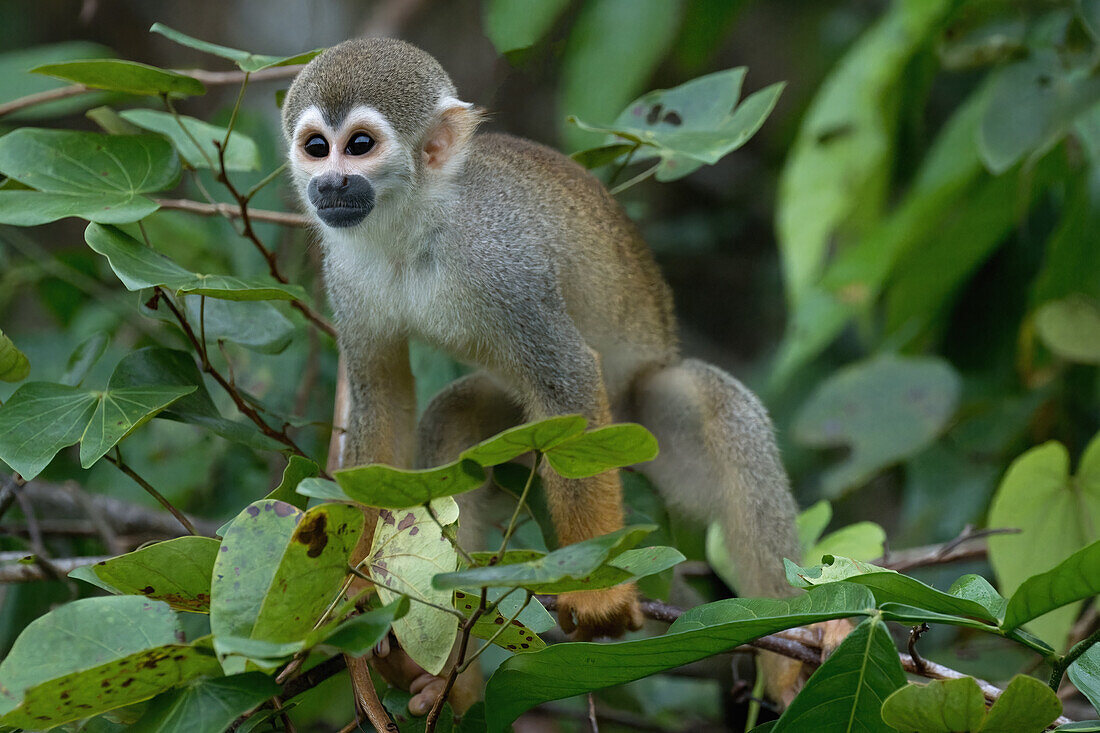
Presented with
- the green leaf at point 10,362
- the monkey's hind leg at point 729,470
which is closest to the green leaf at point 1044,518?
the monkey's hind leg at point 729,470

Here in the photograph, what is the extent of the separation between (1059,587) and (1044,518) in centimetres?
115

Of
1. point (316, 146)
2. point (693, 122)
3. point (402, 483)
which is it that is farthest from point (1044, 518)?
point (316, 146)

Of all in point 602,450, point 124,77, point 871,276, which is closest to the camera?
point 602,450

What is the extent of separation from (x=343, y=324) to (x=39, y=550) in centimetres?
82

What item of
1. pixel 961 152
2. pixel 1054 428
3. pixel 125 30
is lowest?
pixel 1054 428

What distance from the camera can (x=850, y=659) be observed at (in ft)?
4.13

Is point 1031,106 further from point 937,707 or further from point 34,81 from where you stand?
point 34,81

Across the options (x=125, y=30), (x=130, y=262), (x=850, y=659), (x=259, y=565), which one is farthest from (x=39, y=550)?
(x=125, y=30)

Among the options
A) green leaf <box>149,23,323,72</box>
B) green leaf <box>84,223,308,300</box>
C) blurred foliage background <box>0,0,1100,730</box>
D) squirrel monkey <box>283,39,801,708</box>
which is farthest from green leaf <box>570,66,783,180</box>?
green leaf <box>84,223,308,300</box>

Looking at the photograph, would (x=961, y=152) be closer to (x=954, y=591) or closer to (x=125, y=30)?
(x=954, y=591)

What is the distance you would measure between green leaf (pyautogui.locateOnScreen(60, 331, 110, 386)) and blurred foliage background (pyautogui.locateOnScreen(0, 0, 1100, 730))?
6.7 inches

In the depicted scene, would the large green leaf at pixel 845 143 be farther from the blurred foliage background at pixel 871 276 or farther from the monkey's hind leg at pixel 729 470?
the monkey's hind leg at pixel 729 470

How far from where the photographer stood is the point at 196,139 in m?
2.26

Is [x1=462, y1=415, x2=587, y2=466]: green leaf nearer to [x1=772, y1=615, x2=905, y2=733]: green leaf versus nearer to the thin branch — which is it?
[x1=772, y1=615, x2=905, y2=733]: green leaf
